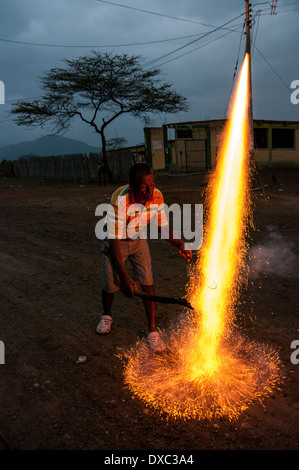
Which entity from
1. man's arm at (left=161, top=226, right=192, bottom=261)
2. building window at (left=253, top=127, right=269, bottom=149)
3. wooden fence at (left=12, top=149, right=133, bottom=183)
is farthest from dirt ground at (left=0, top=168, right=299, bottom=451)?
building window at (left=253, top=127, right=269, bottom=149)

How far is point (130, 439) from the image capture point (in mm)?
2223

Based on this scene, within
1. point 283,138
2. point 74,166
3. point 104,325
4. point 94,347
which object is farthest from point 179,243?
point 283,138

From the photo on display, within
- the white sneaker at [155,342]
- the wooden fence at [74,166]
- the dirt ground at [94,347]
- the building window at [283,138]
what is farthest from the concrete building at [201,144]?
the white sneaker at [155,342]

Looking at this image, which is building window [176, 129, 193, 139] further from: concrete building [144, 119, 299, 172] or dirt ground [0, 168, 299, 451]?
dirt ground [0, 168, 299, 451]

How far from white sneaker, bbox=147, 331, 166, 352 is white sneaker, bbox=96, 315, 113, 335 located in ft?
1.64

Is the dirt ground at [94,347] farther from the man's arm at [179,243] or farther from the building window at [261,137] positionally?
the building window at [261,137]

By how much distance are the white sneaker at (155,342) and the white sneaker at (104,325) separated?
500 mm

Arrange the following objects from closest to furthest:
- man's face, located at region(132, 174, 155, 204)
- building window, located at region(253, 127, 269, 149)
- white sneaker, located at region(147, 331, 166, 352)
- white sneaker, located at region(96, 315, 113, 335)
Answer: man's face, located at region(132, 174, 155, 204) → white sneaker, located at region(147, 331, 166, 352) → white sneaker, located at region(96, 315, 113, 335) → building window, located at region(253, 127, 269, 149)

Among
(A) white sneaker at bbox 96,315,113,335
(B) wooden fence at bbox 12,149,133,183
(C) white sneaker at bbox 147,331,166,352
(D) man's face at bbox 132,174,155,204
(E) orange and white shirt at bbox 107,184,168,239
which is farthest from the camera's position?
(B) wooden fence at bbox 12,149,133,183

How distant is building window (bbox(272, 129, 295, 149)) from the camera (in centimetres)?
2530

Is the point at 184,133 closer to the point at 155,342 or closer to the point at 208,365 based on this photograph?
the point at 155,342

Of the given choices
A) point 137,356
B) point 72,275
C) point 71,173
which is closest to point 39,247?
point 72,275
